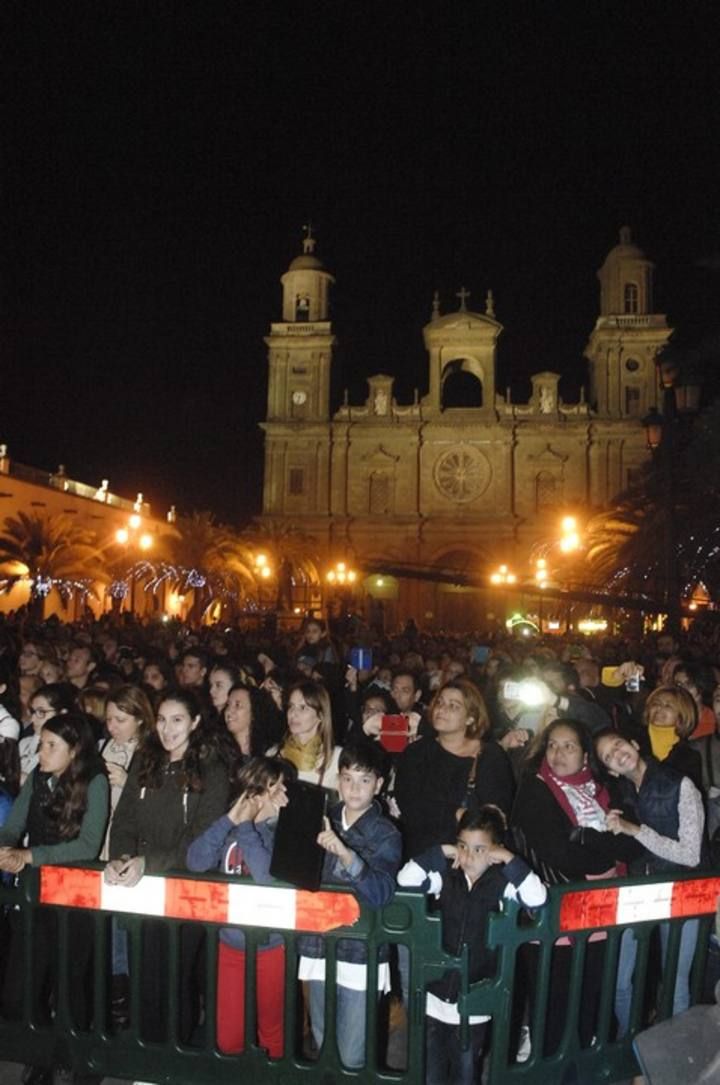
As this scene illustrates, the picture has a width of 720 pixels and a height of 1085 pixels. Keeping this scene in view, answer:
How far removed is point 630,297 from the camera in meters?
50.9

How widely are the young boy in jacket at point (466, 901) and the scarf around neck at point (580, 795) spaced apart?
74cm

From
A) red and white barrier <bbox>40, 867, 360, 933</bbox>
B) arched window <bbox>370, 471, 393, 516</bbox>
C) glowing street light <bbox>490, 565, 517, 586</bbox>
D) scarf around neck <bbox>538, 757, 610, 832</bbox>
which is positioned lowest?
red and white barrier <bbox>40, 867, 360, 933</bbox>

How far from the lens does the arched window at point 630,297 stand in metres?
50.7

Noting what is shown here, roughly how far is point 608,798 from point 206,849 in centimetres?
211

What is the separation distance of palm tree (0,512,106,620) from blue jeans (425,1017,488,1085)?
25.6 m

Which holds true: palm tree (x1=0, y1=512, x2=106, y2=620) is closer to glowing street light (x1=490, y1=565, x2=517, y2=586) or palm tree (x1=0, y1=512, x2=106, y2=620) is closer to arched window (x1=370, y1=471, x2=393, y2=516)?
glowing street light (x1=490, y1=565, x2=517, y2=586)

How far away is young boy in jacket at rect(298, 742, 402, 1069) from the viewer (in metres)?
3.54

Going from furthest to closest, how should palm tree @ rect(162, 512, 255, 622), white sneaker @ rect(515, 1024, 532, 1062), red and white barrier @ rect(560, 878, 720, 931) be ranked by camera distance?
palm tree @ rect(162, 512, 255, 622) < white sneaker @ rect(515, 1024, 532, 1062) < red and white barrier @ rect(560, 878, 720, 931)

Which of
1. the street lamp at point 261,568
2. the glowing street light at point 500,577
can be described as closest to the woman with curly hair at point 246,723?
the glowing street light at point 500,577

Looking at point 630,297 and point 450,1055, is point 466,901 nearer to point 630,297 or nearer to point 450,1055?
point 450,1055

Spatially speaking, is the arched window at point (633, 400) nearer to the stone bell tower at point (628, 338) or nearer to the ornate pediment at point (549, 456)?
the stone bell tower at point (628, 338)

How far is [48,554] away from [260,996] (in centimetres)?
2677

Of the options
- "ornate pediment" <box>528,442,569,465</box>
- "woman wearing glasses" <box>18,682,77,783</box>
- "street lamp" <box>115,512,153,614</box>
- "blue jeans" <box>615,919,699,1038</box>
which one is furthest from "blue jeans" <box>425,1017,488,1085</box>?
"ornate pediment" <box>528,442,569,465</box>

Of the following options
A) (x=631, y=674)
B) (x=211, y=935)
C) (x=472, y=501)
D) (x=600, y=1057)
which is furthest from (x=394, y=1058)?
(x=472, y=501)
